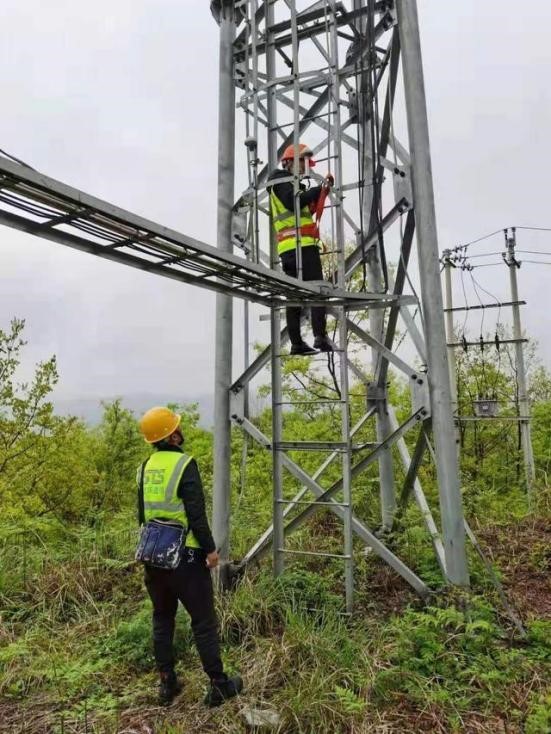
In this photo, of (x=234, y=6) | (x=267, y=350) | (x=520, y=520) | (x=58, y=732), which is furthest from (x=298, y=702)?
(x=234, y=6)

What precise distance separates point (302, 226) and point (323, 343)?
1074 millimetres

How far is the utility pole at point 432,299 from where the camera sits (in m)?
4.66

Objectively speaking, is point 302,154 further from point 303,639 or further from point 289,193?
point 303,639

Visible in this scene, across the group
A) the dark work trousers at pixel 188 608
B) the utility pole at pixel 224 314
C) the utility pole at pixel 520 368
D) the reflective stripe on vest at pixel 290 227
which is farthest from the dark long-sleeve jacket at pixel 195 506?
the utility pole at pixel 520 368

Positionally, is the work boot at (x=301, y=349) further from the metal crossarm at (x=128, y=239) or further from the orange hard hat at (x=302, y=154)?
the orange hard hat at (x=302, y=154)

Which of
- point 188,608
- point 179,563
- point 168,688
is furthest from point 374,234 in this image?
point 168,688

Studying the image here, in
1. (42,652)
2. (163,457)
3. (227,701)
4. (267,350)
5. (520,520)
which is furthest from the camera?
(520,520)

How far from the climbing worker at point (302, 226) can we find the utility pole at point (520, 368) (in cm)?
743

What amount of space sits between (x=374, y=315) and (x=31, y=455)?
8.77 m

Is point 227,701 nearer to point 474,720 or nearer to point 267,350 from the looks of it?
point 474,720

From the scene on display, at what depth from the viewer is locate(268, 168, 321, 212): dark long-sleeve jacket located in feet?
16.1

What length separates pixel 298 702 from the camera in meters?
3.30

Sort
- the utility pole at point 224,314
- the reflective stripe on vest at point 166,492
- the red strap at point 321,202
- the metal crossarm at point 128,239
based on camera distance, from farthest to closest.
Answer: the utility pole at point 224,314 < the red strap at point 321,202 < the reflective stripe on vest at point 166,492 < the metal crossarm at point 128,239

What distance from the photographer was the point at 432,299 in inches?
190
